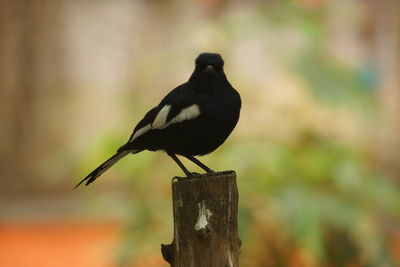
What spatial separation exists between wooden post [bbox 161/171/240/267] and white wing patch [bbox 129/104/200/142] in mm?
138

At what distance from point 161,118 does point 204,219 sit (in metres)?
0.24

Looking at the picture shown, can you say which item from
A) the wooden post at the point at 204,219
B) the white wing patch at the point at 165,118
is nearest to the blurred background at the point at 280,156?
the wooden post at the point at 204,219

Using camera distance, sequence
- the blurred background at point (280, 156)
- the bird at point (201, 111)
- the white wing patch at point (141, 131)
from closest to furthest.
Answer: the bird at point (201, 111) → the white wing patch at point (141, 131) → the blurred background at point (280, 156)

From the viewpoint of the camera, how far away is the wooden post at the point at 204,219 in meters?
1.81

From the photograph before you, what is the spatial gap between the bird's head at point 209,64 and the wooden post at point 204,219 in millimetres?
253

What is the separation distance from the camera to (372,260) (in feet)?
10.9

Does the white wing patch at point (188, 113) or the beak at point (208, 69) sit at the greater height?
the beak at point (208, 69)

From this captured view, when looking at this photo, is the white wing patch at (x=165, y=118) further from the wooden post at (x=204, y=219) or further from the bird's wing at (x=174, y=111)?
the wooden post at (x=204, y=219)

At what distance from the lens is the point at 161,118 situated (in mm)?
1762

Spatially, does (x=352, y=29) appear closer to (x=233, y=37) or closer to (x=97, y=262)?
(x=97, y=262)

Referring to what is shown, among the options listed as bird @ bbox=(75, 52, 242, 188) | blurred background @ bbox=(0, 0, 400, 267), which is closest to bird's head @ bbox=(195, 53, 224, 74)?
bird @ bbox=(75, 52, 242, 188)

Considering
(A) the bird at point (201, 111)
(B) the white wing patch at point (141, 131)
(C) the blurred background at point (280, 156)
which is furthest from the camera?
(C) the blurred background at point (280, 156)

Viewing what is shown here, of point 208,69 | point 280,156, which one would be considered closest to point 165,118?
point 208,69

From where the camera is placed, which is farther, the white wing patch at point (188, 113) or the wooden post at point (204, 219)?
the wooden post at point (204, 219)
